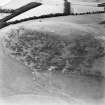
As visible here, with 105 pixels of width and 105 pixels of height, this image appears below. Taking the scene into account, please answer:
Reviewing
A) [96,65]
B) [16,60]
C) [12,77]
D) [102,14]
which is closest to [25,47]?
[16,60]

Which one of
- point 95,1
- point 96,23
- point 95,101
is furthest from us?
point 95,1

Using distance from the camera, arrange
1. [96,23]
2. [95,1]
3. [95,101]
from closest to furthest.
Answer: [95,101]
[96,23]
[95,1]

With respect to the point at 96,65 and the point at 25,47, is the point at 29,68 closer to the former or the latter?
the point at 25,47

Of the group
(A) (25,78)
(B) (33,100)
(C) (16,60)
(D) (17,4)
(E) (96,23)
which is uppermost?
(D) (17,4)

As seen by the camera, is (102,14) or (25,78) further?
(102,14)

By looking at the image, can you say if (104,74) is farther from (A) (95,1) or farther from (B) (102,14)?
(A) (95,1)

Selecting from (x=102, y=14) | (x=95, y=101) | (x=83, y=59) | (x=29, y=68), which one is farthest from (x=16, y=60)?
(x=102, y=14)

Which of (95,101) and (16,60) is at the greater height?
(16,60)
